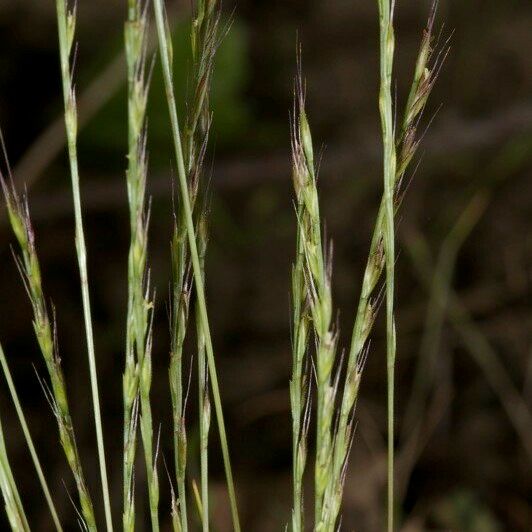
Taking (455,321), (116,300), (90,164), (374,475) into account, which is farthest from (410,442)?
(90,164)

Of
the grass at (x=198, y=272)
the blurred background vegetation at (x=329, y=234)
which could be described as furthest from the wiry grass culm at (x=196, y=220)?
the blurred background vegetation at (x=329, y=234)

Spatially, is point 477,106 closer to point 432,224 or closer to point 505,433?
point 432,224

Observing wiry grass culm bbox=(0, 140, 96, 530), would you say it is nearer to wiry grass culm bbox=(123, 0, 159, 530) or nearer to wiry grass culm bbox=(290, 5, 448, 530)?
wiry grass culm bbox=(123, 0, 159, 530)

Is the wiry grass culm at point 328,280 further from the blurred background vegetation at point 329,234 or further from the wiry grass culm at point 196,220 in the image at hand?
the blurred background vegetation at point 329,234

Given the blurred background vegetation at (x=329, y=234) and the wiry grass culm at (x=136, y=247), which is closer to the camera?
the wiry grass culm at (x=136, y=247)

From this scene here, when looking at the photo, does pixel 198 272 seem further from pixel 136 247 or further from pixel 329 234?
pixel 329 234

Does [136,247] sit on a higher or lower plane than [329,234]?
higher

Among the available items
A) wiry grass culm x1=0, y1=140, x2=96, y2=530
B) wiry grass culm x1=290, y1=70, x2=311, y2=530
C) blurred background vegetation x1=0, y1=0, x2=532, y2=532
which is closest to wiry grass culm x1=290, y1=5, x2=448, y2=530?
wiry grass culm x1=290, y1=70, x2=311, y2=530

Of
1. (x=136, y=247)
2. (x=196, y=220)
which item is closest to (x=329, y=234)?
(x=196, y=220)
